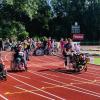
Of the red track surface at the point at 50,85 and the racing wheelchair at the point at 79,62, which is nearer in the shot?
the red track surface at the point at 50,85

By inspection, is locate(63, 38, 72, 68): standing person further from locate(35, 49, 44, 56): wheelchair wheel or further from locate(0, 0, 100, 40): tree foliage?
locate(0, 0, 100, 40): tree foliage

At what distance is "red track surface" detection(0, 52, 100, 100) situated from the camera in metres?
14.0

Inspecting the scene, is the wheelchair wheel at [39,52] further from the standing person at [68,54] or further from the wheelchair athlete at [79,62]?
the wheelchair athlete at [79,62]

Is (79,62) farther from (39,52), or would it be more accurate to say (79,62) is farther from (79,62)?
(39,52)

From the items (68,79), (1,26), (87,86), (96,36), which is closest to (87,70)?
(68,79)

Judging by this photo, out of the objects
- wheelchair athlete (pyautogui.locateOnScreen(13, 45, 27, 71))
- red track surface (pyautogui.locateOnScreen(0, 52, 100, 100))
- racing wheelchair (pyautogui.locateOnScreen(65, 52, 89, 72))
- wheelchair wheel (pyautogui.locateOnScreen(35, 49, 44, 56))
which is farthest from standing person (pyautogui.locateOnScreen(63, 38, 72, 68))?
wheelchair wheel (pyautogui.locateOnScreen(35, 49, 44, 56))

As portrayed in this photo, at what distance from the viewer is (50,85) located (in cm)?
1648

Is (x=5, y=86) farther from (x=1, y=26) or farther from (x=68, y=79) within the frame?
(x=1, y=26)

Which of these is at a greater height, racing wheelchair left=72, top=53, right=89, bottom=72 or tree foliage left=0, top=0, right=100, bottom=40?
tree foliage left=0, top=0, right=100, bottom=40

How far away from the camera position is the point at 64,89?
51.0 feet

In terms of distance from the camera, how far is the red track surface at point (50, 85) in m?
14.0

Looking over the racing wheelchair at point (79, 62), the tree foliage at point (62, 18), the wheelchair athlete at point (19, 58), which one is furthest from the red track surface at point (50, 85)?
the tree foliage at point (62, 18)

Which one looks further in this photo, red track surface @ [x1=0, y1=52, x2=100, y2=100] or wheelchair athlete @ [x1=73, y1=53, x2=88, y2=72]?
wheelchair athlete @ [x1=73, y1=53, x2=88, y2=72]

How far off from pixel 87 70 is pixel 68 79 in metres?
3.80
